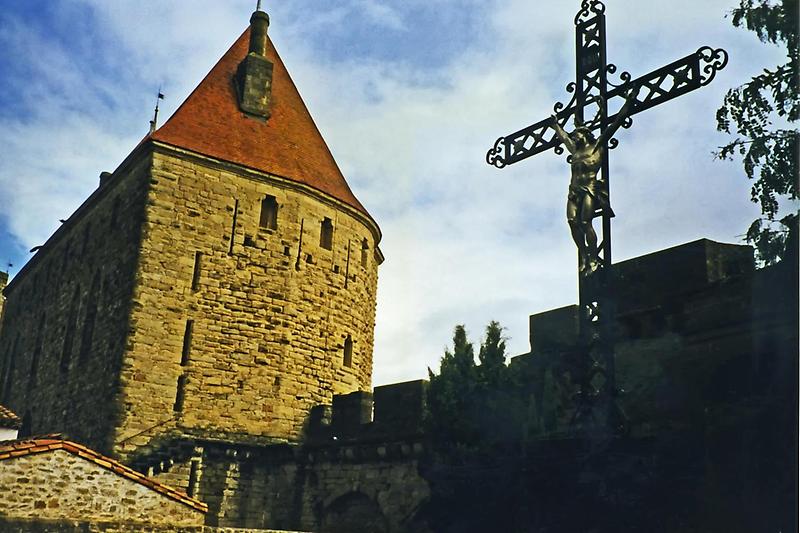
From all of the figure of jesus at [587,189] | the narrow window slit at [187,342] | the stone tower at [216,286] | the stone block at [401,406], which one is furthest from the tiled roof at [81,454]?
the figure of jesus at [587,189]

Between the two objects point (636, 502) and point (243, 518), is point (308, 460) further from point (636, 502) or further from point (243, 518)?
point (636, 502)

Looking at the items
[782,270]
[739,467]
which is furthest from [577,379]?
[782,270]

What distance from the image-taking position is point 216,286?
762 inches

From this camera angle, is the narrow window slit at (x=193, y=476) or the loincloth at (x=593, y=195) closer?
the loincloth at (x=593, y=195)

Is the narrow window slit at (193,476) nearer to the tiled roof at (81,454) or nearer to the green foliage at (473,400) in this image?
the tiled roof at (81,454)

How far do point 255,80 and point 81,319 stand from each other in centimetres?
797

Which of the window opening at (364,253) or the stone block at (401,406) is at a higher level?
the window opening at (364,253)

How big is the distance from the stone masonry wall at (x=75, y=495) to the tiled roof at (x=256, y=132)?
31.0 ft

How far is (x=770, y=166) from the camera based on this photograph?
1003 cm

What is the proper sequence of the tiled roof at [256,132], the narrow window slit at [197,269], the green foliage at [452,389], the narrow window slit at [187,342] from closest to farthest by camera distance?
the green foliage at [452,389], the narrow window slit at [187,342], the narrow window slit at [197,269], the tiled roof at [256,132]

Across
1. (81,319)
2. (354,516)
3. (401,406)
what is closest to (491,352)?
(401,406)

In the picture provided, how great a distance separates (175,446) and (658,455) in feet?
42.6

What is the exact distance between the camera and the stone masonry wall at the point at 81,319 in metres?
18.8

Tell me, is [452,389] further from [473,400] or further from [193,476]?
[193,476]
